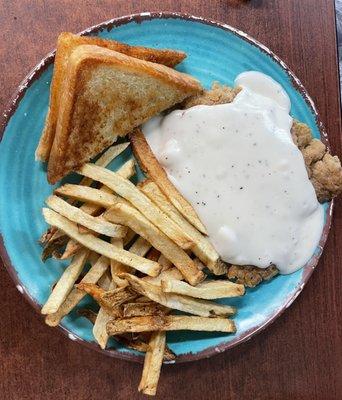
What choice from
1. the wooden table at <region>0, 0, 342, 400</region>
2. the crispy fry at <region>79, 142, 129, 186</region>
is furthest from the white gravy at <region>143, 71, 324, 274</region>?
the wooden table at <region>0, 0, 342, 400</region>

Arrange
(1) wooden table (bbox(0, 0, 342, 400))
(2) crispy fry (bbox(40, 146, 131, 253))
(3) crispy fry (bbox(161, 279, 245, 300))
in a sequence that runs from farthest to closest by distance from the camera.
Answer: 1. (1) wooden table (bbox(0, 0, 342, 400))
2. (2) crispy fry (bbox(40, 146, 131, 253))
3. (3) crispy fry (bbox(161, 279, 245, 300))

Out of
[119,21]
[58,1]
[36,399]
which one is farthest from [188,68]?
[36,399]

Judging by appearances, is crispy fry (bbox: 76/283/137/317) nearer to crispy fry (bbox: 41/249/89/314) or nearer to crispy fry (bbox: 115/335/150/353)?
crispy fry (bbox: 41/249/89/314)

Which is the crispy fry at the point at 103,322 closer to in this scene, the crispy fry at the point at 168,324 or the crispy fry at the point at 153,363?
the crispy fry at the point at 168,324

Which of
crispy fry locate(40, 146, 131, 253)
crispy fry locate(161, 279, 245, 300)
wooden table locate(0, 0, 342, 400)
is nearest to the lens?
crispy fry locate(161, 279, 245, 300)

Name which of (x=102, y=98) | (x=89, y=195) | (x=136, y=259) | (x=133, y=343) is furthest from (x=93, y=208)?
(x=133, y=343)

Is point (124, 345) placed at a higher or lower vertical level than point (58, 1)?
lower

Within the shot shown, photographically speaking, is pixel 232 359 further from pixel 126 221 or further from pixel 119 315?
pixel 126 221
